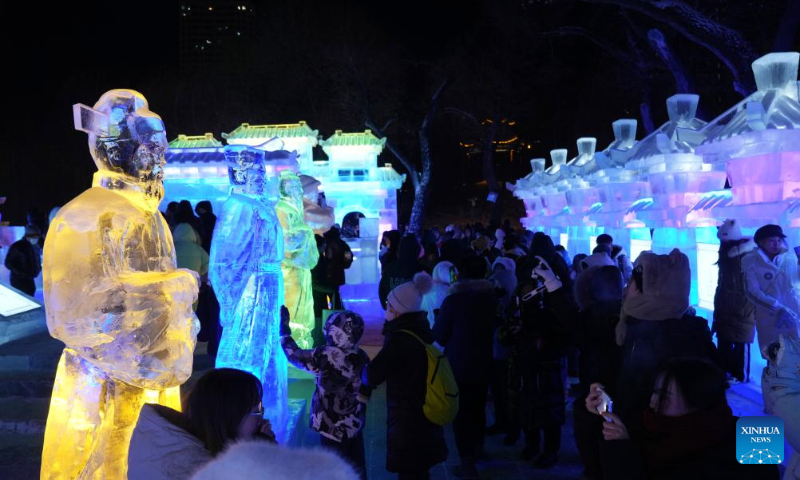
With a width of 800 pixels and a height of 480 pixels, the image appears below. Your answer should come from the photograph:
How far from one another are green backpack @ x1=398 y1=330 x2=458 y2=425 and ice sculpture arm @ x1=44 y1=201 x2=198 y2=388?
1615 mm

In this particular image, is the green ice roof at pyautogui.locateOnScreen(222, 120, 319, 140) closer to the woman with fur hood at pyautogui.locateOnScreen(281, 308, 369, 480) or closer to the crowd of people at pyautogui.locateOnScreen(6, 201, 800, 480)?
the crowd of people at pyautogui.locateOnScreen(6, 201, 800, 480)

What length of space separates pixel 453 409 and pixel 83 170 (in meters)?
28.3

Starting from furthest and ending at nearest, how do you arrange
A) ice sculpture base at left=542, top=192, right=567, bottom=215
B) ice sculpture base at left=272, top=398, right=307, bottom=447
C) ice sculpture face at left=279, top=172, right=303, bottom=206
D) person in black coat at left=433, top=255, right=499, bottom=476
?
ice sculpture base at left=542, top=192, right=567, bottom=215
ice sculpture face at left=279, top=172, right=303, bottom=206
person in black coat at left=433, top=255, right=499, bottom=476
ice sculpture base at left=272, top=398, right=307, bottom=447

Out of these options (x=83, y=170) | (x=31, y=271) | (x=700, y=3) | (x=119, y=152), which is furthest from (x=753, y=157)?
(x=83, y=170)

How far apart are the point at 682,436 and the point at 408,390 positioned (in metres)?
1.88

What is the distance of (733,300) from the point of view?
6.43 m

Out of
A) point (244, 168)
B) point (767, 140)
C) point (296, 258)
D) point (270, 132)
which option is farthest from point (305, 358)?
point (270, 132)

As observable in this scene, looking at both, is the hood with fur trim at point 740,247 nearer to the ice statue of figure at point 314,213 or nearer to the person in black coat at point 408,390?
the person in black coat at point 408,390

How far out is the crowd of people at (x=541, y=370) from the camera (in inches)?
81.1

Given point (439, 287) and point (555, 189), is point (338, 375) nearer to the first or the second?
point (439, 287)

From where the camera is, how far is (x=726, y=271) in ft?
20.9

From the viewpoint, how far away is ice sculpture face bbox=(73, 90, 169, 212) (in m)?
2.62

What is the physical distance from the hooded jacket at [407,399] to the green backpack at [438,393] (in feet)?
0.10

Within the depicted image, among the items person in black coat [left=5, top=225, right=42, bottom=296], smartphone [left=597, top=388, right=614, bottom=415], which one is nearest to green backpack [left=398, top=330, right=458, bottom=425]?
smartphone [left=597, top=388, right=614, bottom=415]
